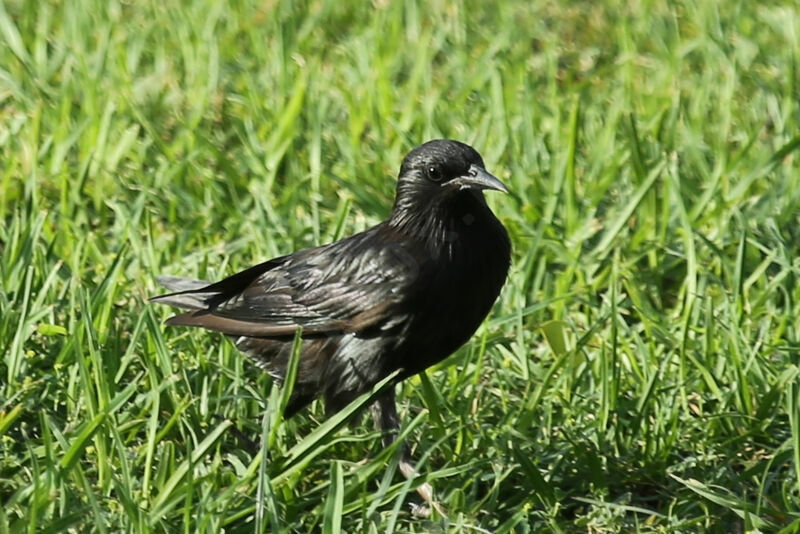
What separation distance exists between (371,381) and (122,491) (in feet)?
3.17

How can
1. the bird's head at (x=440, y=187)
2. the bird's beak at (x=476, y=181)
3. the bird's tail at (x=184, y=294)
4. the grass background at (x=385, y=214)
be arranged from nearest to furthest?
the grass background at (x=385, y=214), the bird's beak at (x=476, y=181), the bird's head at (x=440, y=187), the bird's tail at (x=184, y=294)

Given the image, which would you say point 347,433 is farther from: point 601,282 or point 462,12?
point 462,12

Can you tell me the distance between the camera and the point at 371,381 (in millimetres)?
4234

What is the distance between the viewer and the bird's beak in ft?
13.8

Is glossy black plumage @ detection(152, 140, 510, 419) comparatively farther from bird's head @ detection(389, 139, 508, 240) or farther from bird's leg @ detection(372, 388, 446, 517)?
bird's leg @ detection(372, 388, 446, 517)

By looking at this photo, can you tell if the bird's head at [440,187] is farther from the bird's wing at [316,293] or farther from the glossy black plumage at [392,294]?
the bird's wing at [316,293]

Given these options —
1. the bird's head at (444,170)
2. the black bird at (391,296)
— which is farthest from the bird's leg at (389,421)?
the bird's head at (444,170)

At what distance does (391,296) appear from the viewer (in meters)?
4.20

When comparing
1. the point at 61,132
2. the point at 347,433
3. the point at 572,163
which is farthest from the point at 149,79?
the point at 347,433

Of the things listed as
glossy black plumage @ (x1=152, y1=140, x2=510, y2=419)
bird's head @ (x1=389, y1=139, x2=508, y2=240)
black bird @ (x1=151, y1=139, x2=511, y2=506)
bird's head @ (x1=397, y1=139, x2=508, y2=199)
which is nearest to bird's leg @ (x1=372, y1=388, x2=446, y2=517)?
black bird @ (x1=151, y1=139, x2=511, y2=506)

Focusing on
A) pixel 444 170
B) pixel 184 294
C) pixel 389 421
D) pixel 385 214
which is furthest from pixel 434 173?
pixel 385 214

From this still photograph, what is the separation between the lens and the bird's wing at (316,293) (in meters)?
4.23

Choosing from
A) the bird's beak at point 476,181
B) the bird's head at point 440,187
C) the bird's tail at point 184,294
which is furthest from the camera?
the bird's tail at point 184,294

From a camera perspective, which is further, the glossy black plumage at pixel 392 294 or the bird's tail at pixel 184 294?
the bird's tail at pixel 184 294
